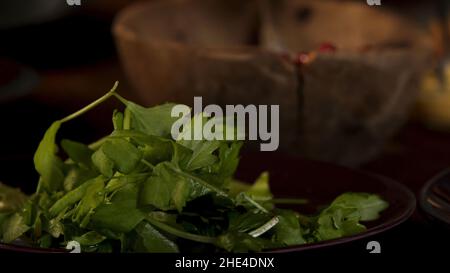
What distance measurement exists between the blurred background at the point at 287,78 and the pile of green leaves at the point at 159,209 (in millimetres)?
182

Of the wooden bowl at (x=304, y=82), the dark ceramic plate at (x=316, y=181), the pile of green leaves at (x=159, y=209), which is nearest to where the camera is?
the pile of green leaves at (x=159, y=209)

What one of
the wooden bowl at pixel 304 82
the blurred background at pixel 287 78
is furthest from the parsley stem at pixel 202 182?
the wooden bowl at pixel 304 82

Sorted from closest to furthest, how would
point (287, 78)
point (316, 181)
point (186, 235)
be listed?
point (186, 235) < point (316, 181) < point (287, 78)

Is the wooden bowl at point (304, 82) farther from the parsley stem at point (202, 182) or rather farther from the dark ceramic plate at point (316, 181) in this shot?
the parsley stem at point (202, 182)

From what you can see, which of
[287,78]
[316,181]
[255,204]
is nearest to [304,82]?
[287,78]

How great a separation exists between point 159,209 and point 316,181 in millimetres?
215

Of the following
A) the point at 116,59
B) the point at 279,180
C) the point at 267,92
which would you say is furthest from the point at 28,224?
the point at 116,59

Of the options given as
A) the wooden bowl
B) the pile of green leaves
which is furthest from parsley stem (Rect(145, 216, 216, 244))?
the wooden bowl

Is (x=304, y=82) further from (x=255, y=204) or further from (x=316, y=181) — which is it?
(x=255, y=204)

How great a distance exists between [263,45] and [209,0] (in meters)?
0.10

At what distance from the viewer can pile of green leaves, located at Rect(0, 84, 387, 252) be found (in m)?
0.56

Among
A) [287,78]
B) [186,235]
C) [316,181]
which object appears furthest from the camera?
[287,78]

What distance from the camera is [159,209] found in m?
0.57

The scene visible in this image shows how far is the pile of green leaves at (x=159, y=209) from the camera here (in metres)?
0.56
